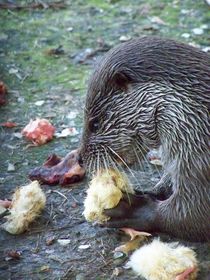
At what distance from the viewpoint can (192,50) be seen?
278 centimetres

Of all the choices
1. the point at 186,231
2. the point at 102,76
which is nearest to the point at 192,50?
the point at 102,76

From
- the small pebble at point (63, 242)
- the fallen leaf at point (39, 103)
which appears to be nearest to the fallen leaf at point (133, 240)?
the small pebble at point (63, 242)

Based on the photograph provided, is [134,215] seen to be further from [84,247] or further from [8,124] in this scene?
[8,124]

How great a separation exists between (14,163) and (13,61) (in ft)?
4.69

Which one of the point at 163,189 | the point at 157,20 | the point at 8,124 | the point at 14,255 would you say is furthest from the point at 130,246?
the point at 157,20

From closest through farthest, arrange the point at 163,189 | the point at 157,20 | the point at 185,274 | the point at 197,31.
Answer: the point at 185,274 → the point at 163,189 → the point at 197,31 → the point at 157,20

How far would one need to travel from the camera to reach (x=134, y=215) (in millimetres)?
2898

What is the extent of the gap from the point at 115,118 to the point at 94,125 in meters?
0.11

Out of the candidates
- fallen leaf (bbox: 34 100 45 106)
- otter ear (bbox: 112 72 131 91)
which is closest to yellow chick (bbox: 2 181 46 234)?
otter ear (bbox: 112 72 131 91)

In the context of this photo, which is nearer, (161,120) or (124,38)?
(161,120)

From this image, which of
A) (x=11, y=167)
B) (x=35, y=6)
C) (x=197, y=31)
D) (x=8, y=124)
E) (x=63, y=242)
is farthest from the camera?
(x=35, y=6)

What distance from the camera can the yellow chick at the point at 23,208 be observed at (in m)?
3.02

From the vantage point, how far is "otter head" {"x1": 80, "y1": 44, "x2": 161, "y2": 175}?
2736 mm

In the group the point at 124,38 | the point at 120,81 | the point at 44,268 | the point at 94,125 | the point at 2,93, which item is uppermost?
the point at 120,81
